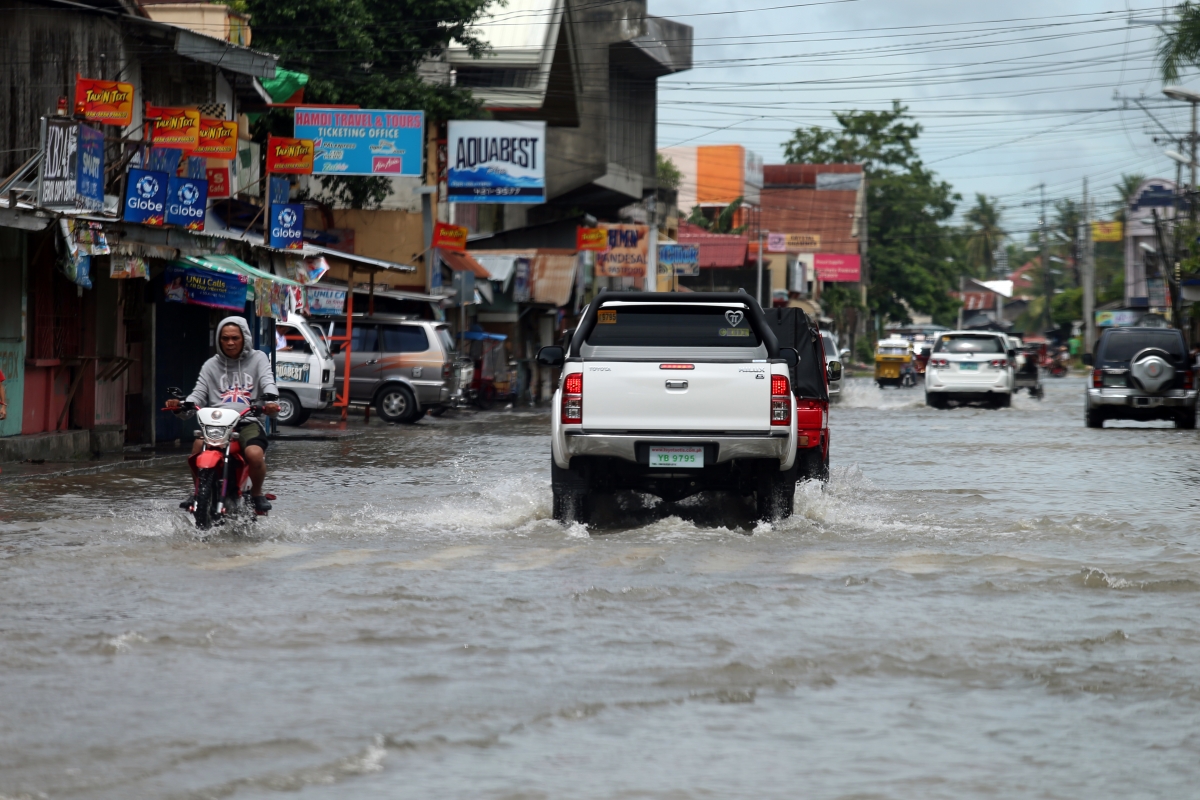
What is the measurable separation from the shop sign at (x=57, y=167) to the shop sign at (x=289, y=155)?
8.32 meters

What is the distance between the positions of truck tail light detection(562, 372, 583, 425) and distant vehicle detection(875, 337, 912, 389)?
4394 cm

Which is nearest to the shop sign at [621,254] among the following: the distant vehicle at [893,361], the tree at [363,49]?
the distant vehicle at [893,361]

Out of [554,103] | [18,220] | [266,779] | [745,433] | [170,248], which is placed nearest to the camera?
[266,779]

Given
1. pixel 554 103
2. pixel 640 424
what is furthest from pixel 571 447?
pixel 554 103

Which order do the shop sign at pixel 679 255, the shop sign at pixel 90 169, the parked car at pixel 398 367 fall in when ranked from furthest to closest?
the shop sign at pixel 679 255, the parked car at pixel 398 367, the shop sign at pixel 90 169

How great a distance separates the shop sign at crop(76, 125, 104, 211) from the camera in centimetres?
1753

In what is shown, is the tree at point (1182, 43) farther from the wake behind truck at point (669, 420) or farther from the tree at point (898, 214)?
the tree at point (898, 214)

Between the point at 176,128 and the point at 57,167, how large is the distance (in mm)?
4855

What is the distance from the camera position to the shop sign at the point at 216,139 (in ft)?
73.2

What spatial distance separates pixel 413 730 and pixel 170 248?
15.6 metres

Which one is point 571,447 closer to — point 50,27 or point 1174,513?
point 1174,513

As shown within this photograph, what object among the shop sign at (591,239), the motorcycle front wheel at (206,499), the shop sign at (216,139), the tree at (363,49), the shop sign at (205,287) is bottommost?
the motorcycle front wheel at (206,499)

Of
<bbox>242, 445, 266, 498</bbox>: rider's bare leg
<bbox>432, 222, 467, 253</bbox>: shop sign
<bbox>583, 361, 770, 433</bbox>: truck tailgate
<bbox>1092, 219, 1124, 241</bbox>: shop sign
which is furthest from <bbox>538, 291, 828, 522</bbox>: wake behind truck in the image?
<bbox>1092, 219, 1124, 241</bbox>: shop sign

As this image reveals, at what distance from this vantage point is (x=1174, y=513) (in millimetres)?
14117
